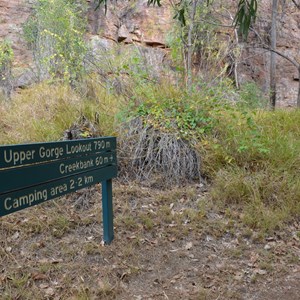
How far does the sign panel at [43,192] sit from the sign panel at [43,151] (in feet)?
0.60

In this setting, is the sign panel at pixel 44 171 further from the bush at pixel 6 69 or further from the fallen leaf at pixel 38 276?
the bush at pixel 6 69

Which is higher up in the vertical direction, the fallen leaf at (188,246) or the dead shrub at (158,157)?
the dead shrub at (158,157)

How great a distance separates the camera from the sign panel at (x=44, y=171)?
2.12 m

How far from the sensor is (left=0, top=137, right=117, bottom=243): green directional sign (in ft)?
6.98

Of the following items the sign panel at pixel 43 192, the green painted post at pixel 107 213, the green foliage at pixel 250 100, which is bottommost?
the green painted post at pixel 107 213

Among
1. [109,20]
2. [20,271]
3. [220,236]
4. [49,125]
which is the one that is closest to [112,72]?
[49,125]

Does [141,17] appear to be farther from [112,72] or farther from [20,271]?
[20,271]

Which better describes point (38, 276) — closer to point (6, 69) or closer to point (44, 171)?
point (44, 171)

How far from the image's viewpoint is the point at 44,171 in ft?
7.89

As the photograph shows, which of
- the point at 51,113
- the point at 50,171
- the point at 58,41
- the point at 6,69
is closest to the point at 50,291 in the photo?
the point at 50,171

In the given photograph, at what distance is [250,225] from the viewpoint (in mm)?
3869

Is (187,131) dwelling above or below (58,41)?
below

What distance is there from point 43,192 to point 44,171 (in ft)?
0.49

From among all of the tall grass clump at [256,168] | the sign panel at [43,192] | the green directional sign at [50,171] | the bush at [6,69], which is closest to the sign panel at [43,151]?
the green directional sign at [50,171]
